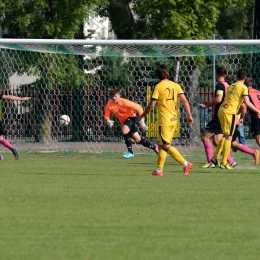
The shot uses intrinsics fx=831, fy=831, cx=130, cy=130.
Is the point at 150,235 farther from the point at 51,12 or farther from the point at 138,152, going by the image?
the point at 51,12

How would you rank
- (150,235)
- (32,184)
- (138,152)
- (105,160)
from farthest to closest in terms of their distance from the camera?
(138,152), (105,160), (32,184), (150,235)

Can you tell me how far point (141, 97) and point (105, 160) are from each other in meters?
5.67

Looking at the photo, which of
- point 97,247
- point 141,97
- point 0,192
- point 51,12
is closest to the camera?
point 97,247

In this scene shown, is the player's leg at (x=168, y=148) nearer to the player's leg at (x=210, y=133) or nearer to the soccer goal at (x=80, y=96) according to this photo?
the player's leg at (x=210, y=133)

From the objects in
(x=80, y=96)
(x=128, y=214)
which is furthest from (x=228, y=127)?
(x=80, y=96)

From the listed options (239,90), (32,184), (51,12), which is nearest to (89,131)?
(51,12)

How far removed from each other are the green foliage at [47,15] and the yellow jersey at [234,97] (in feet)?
37.4

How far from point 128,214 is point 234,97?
22.0 ft

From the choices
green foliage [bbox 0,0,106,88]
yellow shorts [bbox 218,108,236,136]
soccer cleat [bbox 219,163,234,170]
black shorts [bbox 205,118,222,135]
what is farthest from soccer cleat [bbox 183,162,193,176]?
green foliage [bbox 0,0,106,88]

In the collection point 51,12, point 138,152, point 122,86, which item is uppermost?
point 51,12

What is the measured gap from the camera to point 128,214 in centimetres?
916

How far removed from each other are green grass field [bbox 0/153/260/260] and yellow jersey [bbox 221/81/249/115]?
1167mm

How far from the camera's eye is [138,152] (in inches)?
907

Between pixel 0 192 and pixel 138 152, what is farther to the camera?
pixel 138 152
